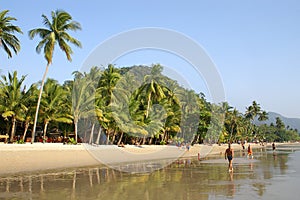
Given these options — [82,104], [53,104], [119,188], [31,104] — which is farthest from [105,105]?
[119,188]

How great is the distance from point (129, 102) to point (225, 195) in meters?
32.7

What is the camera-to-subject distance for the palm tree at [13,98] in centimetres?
3216

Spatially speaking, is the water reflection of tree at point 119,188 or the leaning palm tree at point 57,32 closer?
the water reflection of tree at point 119,188

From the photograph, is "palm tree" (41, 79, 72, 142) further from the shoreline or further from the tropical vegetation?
the shoreline

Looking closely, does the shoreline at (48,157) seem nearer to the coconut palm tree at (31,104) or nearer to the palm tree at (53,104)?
the palm tree at (53,104)

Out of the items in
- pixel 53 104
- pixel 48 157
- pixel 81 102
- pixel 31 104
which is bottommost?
pixel 48 157

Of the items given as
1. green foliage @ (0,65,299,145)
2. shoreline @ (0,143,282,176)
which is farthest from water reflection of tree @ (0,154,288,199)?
green foliage @ (0,65,299,145)

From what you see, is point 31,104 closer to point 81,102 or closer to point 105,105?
point 81,102

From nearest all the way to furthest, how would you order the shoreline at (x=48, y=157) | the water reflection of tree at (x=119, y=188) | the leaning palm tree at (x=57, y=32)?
1. the water reflection of tree at (x=119, y=188)
2. the shoreline at (x=48, y=157)
3. the leaning palm tree at (x=57, y=32)

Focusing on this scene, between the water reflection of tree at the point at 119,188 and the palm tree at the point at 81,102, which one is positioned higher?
the palm tree at the point at 81,102

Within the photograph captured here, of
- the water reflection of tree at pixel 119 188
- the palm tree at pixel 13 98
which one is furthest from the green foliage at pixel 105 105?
the water reflection of tree at pixel 119 188

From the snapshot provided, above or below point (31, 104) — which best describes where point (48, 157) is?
below

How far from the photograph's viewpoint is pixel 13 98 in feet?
106

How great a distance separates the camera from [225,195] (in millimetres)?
11273
